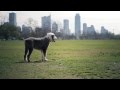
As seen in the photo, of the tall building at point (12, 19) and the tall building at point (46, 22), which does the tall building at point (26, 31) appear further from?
the tall building at point (46, 22)

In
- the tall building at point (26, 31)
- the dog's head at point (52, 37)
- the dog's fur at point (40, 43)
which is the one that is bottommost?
the dog's fur at point (40, 43)

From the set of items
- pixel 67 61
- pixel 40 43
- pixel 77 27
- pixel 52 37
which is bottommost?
pixel 67 61

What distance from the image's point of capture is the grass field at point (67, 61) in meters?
10.9

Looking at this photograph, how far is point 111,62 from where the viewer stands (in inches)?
436

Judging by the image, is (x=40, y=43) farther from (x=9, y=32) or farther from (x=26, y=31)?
(x=9, y=32)

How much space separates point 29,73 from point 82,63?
4.07ft

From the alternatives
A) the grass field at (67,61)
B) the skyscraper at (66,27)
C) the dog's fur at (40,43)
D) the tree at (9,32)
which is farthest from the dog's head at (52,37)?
the tree at (9,32)

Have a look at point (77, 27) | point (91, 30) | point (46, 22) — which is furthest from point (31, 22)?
point (91, 30)

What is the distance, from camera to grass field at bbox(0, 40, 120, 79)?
35.6ft

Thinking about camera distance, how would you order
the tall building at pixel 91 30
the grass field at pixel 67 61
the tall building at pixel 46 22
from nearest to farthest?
the grass field at pixel 67 61
the tall building at pixel 46 22
the tall building at pixel 91 30

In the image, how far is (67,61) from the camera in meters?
11.0

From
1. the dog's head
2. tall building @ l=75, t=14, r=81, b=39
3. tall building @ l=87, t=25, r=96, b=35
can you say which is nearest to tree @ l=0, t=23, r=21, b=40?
the dog's head

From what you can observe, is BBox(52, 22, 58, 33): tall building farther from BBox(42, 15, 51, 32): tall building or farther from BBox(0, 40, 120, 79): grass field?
BBox(0, 40, 120, 79): grass field

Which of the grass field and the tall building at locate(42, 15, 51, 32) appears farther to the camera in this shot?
the tall building at locate(42, 15, 51, 32)
